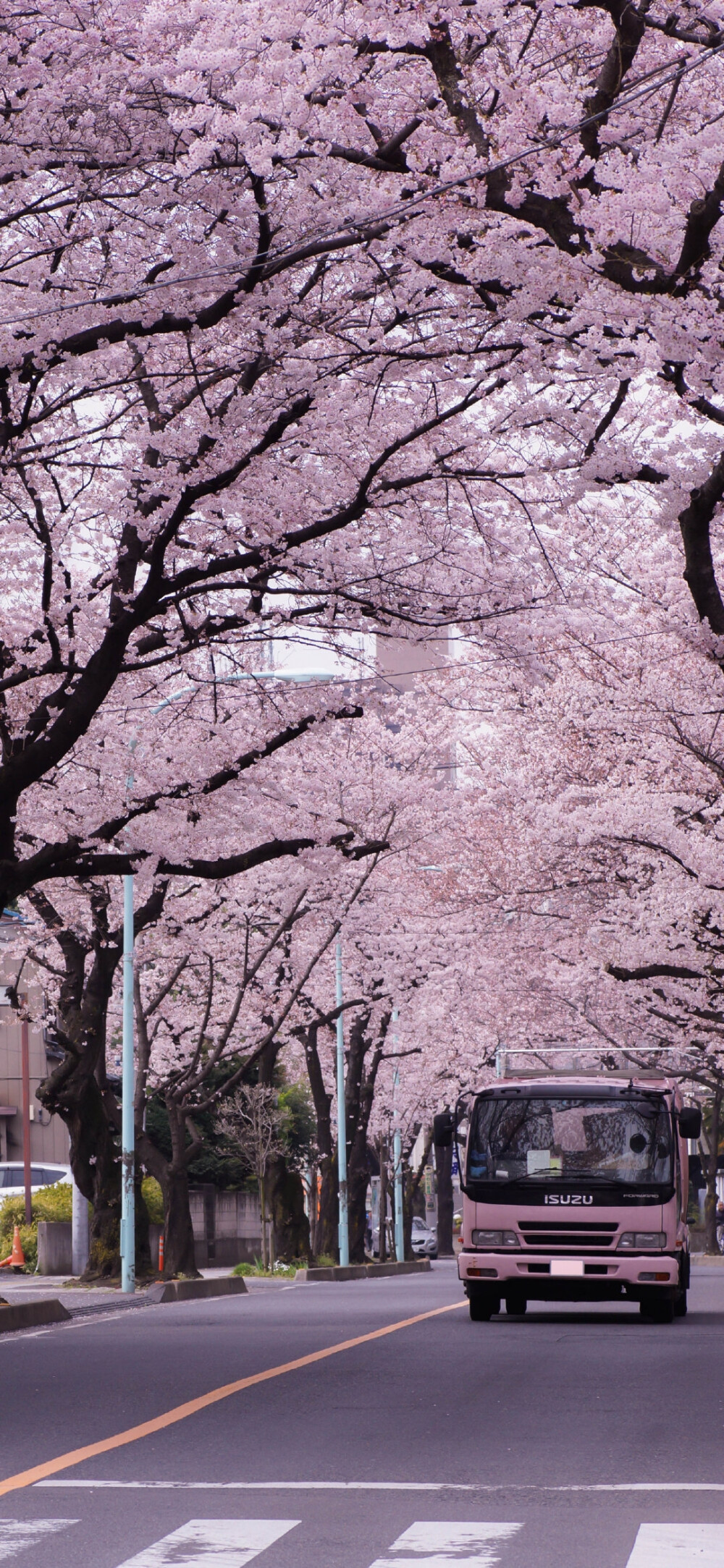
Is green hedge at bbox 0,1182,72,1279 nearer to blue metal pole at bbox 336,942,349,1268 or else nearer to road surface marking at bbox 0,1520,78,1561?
blue metal pole at bbox 336,942,349,1268

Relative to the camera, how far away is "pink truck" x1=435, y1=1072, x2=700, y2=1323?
1648 centimetres

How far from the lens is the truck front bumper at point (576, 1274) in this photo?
16453 millimetres

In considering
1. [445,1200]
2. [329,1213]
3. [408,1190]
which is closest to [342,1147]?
[329,1213]

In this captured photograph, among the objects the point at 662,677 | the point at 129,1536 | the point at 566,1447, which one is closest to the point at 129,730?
the point at 662,677

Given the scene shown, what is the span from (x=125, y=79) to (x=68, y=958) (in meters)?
17.3

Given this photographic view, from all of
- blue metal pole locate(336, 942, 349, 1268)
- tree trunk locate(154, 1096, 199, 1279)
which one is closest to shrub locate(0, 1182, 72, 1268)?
blue metal pole locate(336, 942, 349, 1268)

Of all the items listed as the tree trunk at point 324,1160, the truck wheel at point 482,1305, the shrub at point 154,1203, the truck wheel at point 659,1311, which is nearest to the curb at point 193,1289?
the truck wheel at point 482,1305

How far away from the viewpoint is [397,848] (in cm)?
3362

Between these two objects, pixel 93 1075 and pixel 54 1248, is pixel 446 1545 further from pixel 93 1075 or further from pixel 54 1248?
pixel 54 1248

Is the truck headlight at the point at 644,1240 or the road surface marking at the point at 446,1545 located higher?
the truck headlight at the point at 644,1240

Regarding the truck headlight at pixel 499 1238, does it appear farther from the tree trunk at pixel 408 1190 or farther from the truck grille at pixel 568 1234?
the tree trunk at pixel 408 1190

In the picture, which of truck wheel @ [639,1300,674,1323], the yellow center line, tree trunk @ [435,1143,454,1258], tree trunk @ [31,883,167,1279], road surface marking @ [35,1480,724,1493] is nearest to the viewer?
road surface marking @ [35,1480,724,1493]

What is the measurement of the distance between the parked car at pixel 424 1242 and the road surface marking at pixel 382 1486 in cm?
6076

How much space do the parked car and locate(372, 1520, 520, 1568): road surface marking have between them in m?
61.7
